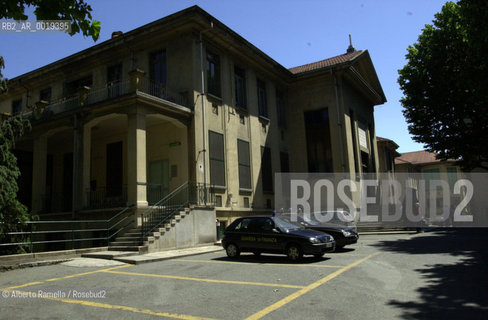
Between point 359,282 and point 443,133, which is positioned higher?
point 443,133

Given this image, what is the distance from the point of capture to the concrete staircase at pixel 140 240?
537 inches

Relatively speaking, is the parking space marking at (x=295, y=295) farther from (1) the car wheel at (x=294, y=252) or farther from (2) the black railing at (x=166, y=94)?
(2) the black railing at (x=166, y=94)

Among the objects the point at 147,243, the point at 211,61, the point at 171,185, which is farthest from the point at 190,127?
the point at 147,243

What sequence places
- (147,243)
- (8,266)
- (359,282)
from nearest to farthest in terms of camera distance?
(359,282) < (8,266) < (147,243)

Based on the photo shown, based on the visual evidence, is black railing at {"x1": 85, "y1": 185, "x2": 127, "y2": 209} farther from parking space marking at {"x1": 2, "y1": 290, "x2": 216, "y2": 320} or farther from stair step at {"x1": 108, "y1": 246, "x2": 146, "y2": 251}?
parking space marking at {"x1": 2, "y1": 290, "x2": 216, "y2": 320}

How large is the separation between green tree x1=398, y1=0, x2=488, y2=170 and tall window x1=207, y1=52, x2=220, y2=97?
11098 millimetres

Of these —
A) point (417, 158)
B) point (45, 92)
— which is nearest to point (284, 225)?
point (45, 92)

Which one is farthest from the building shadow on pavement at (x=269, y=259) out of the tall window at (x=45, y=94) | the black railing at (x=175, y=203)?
the tall window at (x=45, y=94)

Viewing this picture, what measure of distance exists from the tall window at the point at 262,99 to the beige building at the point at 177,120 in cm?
15

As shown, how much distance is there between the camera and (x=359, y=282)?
7695 millimetres

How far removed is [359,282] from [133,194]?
10.8 metres

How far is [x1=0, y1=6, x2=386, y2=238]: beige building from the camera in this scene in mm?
18188

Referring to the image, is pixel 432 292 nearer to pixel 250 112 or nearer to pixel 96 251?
pixel 96 251

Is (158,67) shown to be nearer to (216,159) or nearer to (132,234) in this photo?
(216,159)
